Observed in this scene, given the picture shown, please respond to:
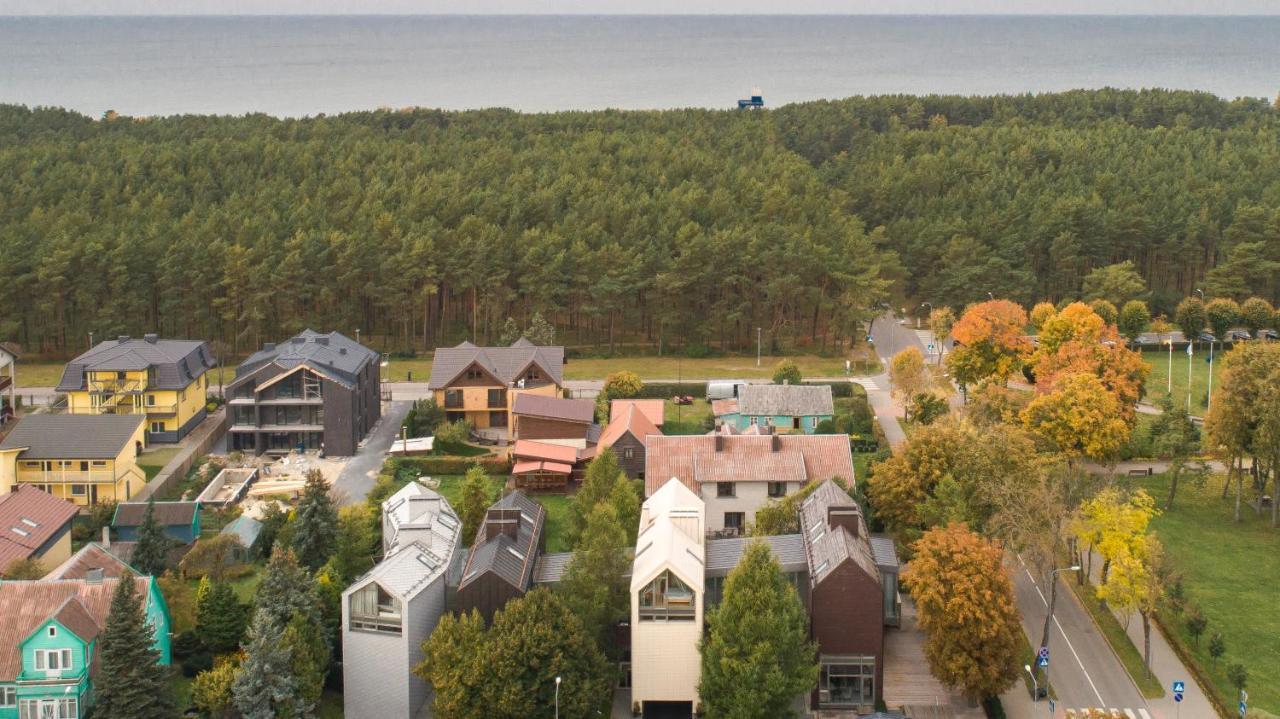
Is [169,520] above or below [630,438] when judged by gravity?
below

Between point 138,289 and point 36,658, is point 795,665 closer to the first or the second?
point 36,658

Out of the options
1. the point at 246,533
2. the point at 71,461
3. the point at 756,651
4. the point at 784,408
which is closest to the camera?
the point at 756,651

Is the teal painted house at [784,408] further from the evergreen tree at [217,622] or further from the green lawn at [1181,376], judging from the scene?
the evergreen tree at [217,622]

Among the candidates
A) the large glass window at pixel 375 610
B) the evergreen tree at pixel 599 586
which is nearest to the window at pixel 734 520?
the evergreen tree at pixel 599 586

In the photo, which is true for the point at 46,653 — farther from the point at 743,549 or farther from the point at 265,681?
the point at 743,549

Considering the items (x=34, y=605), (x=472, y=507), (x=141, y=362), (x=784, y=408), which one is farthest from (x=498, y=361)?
(x=34, y=605)

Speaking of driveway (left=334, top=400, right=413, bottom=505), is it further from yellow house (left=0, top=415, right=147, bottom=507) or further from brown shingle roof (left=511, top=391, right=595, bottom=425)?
yellow house (left=0, top=415, right=147, bottom=507)

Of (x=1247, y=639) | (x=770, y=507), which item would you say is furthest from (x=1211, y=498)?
(x=770, y=507)
